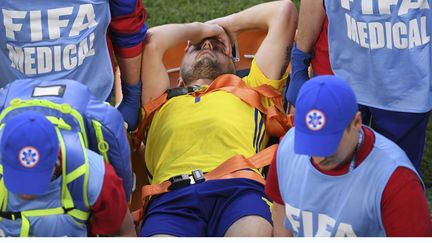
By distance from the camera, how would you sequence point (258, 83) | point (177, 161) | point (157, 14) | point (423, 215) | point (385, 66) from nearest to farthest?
point (423, 215) < point (385, 66) < point (177, 161) < point (258, 83) < point (157, 14)

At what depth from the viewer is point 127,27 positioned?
190 inches

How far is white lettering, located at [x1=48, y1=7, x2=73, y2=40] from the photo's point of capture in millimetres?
4504

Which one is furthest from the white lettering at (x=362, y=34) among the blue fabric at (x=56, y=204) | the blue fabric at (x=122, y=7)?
the blue fabric at (x=56, y=204)

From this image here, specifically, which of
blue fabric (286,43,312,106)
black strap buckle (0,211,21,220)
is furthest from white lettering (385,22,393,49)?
black strap buckle (0,211,21,220)

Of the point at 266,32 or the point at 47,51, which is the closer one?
the point at 47,51

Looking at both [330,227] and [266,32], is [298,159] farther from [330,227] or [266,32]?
[266,32]

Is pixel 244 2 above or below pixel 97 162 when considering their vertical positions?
below

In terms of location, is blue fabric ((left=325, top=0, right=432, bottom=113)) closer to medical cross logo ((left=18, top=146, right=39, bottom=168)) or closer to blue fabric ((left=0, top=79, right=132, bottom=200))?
blue fabric ((left=0, top=79, right=132, bottom=200))

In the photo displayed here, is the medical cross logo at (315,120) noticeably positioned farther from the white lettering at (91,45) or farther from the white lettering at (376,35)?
the white lettering at (91,45)

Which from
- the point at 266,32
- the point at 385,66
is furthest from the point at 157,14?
the point at 385,66

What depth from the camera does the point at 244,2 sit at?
287 inches

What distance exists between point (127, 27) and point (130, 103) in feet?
1.41

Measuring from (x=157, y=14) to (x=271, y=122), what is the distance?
7.79 feet

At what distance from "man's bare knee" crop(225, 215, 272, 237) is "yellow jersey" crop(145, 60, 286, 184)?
0.42m
